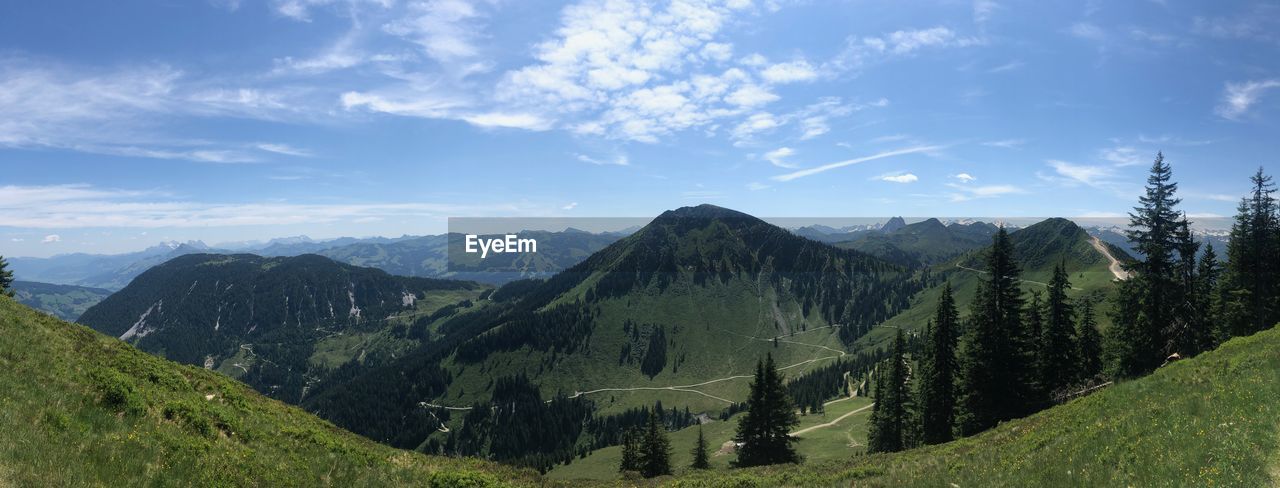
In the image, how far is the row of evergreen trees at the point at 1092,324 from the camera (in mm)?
44406

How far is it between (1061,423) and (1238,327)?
4681 centimetres

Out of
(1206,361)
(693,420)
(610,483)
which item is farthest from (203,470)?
(693,420)

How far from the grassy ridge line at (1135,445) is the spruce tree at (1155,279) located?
15523mm

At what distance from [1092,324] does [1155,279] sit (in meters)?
11.3

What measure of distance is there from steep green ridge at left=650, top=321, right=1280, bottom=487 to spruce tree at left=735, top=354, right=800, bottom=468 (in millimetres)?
27805

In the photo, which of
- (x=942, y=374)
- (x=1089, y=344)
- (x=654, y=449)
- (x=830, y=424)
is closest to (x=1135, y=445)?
(x=942, y=374)

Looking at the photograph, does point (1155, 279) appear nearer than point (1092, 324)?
Yes

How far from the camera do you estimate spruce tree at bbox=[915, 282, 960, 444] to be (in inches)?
1993

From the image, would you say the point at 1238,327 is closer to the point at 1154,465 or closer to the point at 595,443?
the point at 1154,465

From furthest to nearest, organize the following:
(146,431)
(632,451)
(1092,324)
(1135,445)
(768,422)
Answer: (632,451) < (768,422) < (1092,324) < (1135,445) < (146,431)

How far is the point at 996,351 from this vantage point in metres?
46.2

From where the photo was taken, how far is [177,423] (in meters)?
17.4

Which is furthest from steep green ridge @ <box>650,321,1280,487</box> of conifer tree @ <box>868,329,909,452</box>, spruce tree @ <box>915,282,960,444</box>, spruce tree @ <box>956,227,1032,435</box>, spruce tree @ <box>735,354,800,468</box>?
spruce tree @ <box>735,354,800,468</box>

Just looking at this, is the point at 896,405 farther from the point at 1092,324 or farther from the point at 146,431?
the point at 146,431
